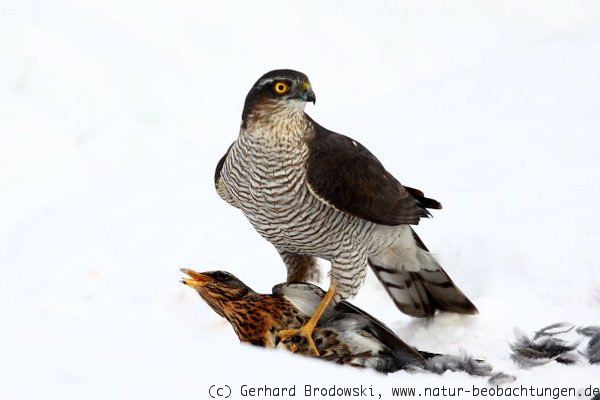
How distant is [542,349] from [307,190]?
135cm

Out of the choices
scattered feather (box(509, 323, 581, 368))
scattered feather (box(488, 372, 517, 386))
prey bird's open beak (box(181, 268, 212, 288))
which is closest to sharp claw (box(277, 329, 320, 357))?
prey bird's open beak (box(181, 268, 212, 288))

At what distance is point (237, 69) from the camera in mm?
11266

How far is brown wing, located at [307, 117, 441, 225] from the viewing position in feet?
18.5

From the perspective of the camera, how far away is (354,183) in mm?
5738

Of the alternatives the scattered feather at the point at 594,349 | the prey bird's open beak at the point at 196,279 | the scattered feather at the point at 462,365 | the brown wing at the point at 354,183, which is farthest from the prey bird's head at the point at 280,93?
the scattered feather at the point at 594,349

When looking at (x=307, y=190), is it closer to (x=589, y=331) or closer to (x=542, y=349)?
(x=542, y=349)

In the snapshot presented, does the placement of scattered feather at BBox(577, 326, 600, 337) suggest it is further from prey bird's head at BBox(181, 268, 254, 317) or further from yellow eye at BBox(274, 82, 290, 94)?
yellow eye at BBox(274, 82, 290, 94)

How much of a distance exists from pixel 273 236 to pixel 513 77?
383 cm

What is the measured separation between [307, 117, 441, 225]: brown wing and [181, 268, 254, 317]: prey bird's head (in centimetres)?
63

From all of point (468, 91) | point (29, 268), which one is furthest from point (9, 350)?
point (468, 91)

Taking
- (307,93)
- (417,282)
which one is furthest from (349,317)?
(307,93)

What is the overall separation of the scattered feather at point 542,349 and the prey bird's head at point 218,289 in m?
1.33

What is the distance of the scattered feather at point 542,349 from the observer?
5.57m

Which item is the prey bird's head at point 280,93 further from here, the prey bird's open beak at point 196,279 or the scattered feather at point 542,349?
the scattered feather at point 542,349
